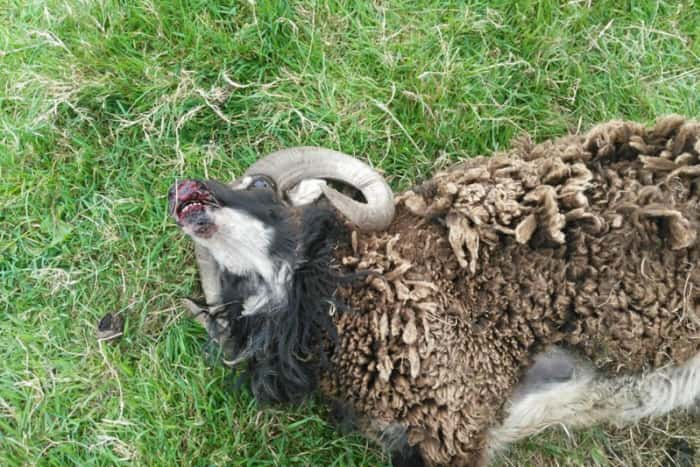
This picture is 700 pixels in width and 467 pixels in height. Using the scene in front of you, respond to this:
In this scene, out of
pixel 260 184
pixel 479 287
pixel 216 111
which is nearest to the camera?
pixel 479 287

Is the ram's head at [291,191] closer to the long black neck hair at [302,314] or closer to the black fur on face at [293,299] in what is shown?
the black fur on face at [293,299]

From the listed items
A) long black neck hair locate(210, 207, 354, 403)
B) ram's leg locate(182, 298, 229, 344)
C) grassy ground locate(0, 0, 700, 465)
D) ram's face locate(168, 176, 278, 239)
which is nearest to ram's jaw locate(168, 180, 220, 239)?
ram's face locate(168, 176, 278, 239)

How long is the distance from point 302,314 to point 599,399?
5.75 ft

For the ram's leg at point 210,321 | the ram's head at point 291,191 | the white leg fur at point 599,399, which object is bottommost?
the ram's leg at point 210,321

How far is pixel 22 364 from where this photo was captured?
13.8 ft

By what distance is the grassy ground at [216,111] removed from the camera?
14.1 feet

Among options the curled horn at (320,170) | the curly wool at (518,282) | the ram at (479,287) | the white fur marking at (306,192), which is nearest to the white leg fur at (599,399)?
the ram at (479,287)

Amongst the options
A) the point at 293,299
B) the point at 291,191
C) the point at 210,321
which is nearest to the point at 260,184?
the point at 291,191

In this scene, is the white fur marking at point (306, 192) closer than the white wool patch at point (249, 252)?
No

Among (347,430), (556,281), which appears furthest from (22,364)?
(556,281)

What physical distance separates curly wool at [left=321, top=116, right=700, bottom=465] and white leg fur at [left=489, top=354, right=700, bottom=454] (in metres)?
0.13

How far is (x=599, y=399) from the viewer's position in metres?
3.56

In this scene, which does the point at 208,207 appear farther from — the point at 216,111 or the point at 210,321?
the point at 216,111

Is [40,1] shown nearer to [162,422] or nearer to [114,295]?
[114,295]
